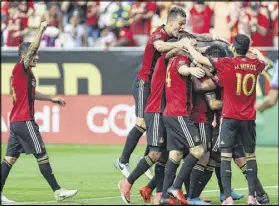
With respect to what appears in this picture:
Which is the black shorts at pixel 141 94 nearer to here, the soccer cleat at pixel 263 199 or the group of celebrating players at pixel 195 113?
the group of celebrating players at pixel 195 113

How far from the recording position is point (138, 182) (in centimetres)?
1666

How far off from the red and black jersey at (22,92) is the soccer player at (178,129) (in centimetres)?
212

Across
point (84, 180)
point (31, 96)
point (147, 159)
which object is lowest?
point (84, 180)

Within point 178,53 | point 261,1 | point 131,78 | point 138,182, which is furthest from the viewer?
point 261,1

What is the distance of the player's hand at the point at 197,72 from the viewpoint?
12.3 meters

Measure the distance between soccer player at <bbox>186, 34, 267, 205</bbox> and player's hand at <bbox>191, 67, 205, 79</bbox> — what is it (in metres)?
0.28

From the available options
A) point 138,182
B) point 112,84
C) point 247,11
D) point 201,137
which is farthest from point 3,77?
point 201,137

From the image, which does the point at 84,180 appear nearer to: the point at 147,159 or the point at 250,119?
the point at 147,159

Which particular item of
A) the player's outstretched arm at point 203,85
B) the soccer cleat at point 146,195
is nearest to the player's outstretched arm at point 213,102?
the player's outstretched arm at point 203,85

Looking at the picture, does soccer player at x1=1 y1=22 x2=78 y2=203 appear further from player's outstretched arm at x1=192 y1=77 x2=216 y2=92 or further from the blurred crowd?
the blurred crowd

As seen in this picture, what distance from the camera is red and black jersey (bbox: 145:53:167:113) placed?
44.0 feet

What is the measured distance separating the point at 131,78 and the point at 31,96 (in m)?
10.2

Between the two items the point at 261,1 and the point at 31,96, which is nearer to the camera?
the point at 31,96

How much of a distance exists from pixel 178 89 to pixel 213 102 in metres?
0.78
